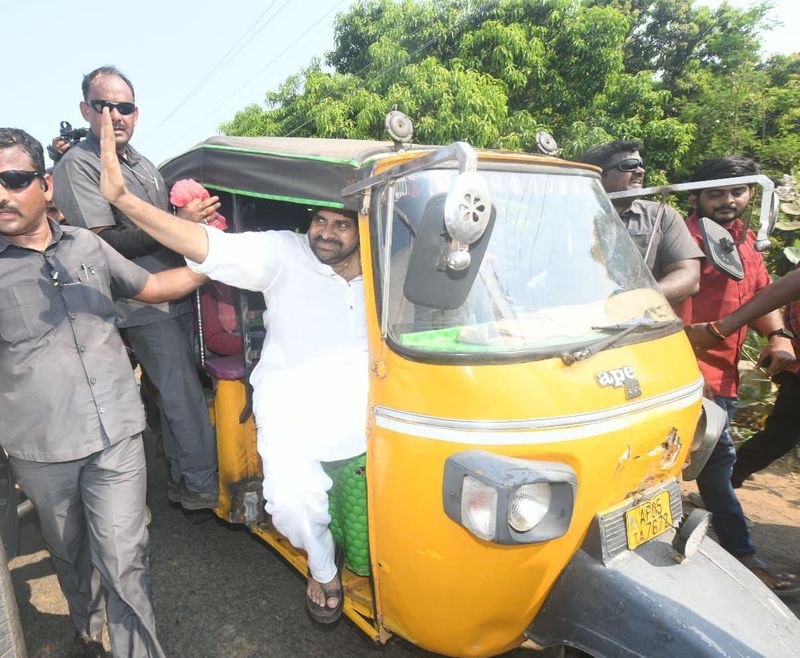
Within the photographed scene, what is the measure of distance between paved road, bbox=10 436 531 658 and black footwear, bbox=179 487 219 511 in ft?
1.06

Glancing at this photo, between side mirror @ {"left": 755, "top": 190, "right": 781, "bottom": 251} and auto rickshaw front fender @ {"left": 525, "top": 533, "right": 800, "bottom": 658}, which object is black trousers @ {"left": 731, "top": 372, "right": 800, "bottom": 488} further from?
auto rickshaw front fender @ {"left": 525, "top": 533, "right": 800, "bottom": 658}

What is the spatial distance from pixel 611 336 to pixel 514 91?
11646mm

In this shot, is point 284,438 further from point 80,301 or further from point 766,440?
point 766,440

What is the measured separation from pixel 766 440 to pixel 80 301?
408cm

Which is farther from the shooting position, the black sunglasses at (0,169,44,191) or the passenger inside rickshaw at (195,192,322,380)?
the passenger inside rickshaw at (195,192,322,380)

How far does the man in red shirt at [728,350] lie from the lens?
3158mm

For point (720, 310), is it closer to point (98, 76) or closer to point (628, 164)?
point (628, 164)

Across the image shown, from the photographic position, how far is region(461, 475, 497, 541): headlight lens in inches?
67.6

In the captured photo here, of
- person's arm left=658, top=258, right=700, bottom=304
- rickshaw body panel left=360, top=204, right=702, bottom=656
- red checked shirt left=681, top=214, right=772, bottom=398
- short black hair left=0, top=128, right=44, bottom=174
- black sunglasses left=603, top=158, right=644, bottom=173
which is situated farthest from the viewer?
black sunglasses left=603, top=158, right=644, bottom=173

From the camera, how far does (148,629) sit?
7.45ft

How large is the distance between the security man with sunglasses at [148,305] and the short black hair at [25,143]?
0.72m

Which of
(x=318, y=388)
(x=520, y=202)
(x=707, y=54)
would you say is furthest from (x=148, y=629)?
(x=707, y=54)

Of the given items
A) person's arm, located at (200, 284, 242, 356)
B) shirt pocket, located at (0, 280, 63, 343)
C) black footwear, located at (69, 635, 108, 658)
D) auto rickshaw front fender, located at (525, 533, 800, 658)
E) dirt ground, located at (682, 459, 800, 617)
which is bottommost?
dirt ground, located at (682, 459, 800, 617)

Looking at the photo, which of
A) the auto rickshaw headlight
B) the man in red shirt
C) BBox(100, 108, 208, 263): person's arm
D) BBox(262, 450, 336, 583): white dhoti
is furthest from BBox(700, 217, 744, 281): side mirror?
BBox(100, 108, 208, 263): person's arm
